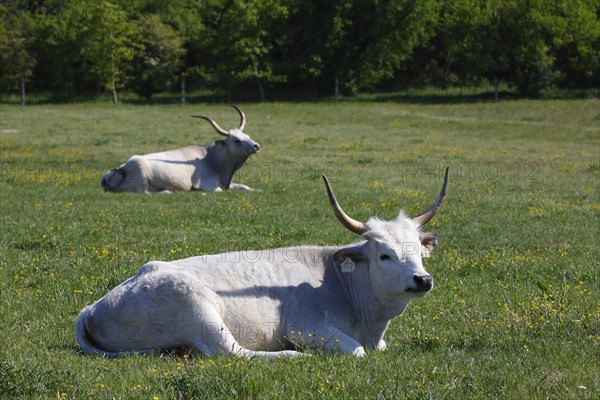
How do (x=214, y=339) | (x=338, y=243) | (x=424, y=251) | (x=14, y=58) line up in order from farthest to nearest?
(x=14, y=58) < (x=338, y=243) < (x=424, y=251) < (x=214, y=339)

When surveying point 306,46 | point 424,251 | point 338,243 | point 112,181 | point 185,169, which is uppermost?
point 306,46

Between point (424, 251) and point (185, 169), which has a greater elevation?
point (424, 251)

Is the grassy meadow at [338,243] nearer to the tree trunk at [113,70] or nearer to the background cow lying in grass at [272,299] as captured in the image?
the background cow lying in grass at [272,299]

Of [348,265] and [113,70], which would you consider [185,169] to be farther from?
[113,70]

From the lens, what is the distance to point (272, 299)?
786 cm

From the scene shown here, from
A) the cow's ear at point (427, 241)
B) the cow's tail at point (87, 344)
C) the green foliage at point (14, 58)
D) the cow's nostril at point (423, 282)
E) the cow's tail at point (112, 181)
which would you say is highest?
the green foliage at point (14, 58)

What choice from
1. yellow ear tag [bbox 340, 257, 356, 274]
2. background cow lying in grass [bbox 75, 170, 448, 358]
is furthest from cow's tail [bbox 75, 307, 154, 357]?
yellow ear tag [bbox 340, 257, 356, 274]

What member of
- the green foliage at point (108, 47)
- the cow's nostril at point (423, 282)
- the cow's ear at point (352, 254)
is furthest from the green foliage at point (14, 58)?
the cow's nostril at point (423, 282)

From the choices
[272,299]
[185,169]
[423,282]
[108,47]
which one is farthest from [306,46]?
[423,282]

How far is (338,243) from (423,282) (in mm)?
5554

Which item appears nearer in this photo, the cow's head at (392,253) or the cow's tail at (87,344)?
the cow's tail at (87,344)

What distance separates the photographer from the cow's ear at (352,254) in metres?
8.10

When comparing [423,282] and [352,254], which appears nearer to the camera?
[423,282]

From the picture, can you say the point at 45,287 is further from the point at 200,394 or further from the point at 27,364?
the point at 200,394
